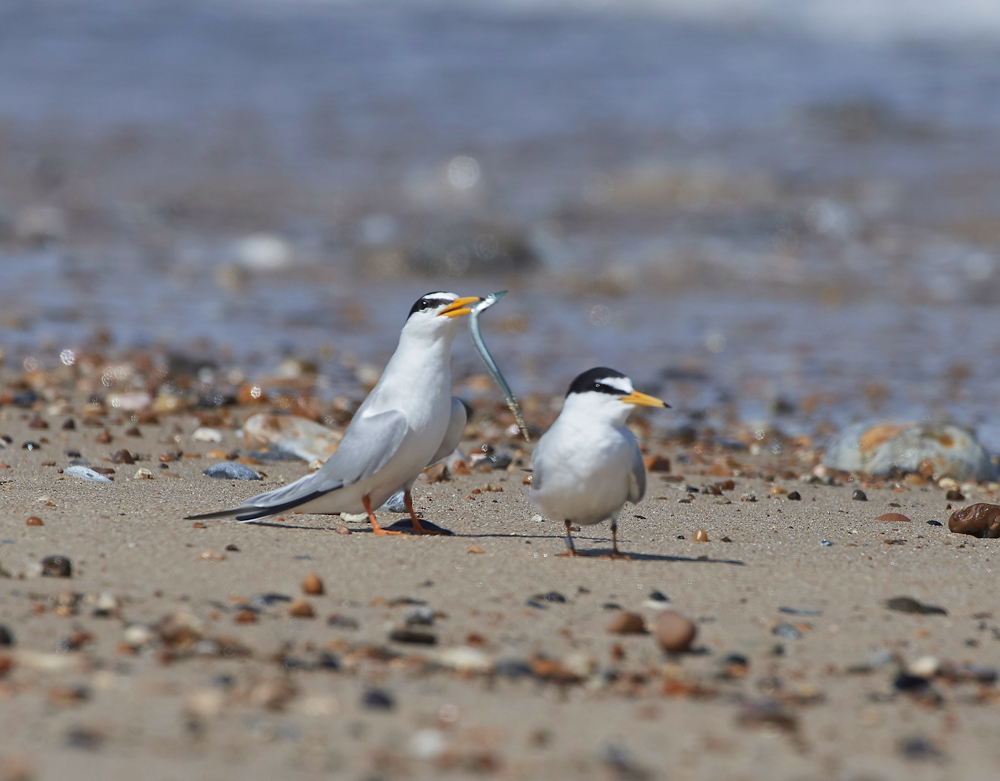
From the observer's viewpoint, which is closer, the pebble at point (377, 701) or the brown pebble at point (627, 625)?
Answer: the pebble at point (377, 701)

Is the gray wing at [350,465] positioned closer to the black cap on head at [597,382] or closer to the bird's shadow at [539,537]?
the bird's shadow at [539,537]

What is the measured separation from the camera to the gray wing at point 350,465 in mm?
4102

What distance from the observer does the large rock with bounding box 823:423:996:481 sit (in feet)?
20.1

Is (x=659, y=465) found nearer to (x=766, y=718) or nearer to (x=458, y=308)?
(x=458, y=308)

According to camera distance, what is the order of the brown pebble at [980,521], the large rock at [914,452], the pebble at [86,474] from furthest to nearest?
the large rock at [914,452] < the pebble at [86,474] < the brown pebble at [980,521]

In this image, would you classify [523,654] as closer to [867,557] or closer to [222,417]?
[867,557]

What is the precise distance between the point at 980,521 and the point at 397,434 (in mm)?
2337

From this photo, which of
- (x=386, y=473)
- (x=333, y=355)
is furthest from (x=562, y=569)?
(x=333, y=355)

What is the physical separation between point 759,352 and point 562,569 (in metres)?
6.23

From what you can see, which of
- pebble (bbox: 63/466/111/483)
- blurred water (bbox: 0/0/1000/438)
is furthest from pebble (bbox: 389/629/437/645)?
blurred water (bbox: 0/0/1000/438)

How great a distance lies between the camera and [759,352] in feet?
31.8

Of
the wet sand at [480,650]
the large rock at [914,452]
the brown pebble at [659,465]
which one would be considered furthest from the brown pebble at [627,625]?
the large rock at [914,452]

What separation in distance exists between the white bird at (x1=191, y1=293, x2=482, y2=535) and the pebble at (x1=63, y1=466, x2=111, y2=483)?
1.06 meters

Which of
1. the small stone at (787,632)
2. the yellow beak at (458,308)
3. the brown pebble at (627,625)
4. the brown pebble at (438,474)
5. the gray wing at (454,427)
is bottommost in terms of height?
the small stone at (787,632)
